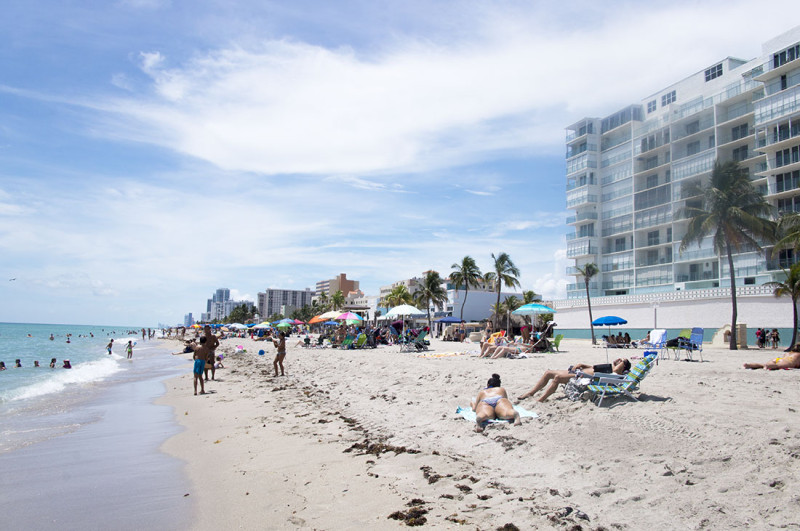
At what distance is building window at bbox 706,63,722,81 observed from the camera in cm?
4325

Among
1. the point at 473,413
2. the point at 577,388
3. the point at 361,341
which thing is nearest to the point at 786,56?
the point at 361,341

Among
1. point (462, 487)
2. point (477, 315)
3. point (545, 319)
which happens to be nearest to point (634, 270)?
point (545, 319)

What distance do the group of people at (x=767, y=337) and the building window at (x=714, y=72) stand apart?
2523cm

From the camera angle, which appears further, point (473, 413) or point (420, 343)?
point (420, 343)

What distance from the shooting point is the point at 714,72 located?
43.7m

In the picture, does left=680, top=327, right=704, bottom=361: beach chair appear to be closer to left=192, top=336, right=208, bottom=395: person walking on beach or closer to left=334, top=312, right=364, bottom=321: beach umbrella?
left=192, top=336, right=208, bottom=395: person walking on beach

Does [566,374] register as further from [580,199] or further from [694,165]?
[580,199]

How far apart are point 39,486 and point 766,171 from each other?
44061mm

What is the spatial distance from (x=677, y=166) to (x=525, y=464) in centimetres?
4679

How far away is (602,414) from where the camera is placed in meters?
6.16

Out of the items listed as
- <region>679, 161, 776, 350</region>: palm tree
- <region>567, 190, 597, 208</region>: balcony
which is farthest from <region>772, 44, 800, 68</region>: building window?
<region>567, 190, 597, 208</region>: balcony

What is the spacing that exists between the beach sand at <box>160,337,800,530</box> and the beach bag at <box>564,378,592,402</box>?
16 centimetres

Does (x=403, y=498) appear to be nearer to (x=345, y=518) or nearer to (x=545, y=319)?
(x=345, y=518)

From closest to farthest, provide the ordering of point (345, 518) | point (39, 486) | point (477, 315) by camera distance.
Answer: point (345, 518) → point (39, 486) → point (477, 315)
